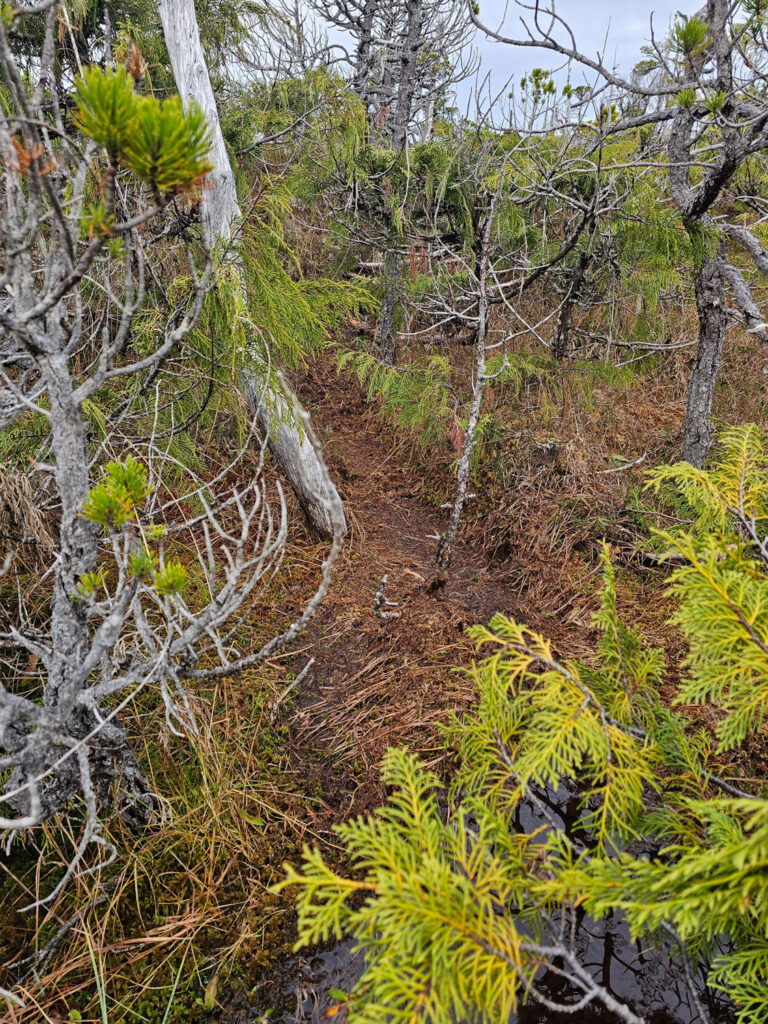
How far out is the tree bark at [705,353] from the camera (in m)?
3.03

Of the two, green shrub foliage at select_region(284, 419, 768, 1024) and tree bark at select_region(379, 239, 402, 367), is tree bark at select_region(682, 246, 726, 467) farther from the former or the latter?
tree bark at select_region(379, 239, 402, 367)

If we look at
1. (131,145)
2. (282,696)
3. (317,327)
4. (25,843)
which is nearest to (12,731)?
(25,843)

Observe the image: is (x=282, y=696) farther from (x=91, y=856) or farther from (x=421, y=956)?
(x=421, y=956)

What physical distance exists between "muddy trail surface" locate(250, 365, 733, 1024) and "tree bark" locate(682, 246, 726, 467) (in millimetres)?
1433

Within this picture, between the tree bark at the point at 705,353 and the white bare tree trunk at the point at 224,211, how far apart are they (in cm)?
230

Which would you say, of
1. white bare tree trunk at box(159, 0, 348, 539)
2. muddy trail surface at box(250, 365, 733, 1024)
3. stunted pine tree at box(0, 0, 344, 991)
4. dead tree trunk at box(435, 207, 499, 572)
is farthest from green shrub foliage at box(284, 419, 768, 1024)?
white bare tree trunk at box(159, 0, 348, 539)

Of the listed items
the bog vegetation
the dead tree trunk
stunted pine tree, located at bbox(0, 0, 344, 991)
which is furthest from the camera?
the dead tree trunk

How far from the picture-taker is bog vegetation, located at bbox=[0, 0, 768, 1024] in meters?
1.08

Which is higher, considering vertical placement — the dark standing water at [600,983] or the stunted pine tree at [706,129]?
the stunted pine tree at [706,129]

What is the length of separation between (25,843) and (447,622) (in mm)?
2008

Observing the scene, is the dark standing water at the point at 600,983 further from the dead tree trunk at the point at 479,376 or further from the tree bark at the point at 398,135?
the tree bark at the point at 398,135

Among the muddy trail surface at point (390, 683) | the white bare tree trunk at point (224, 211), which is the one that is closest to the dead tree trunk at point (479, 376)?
the muddy trail surface at point (390, 683)

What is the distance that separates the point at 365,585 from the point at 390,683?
32.0 inches

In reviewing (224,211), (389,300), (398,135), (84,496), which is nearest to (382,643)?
(84,496)
